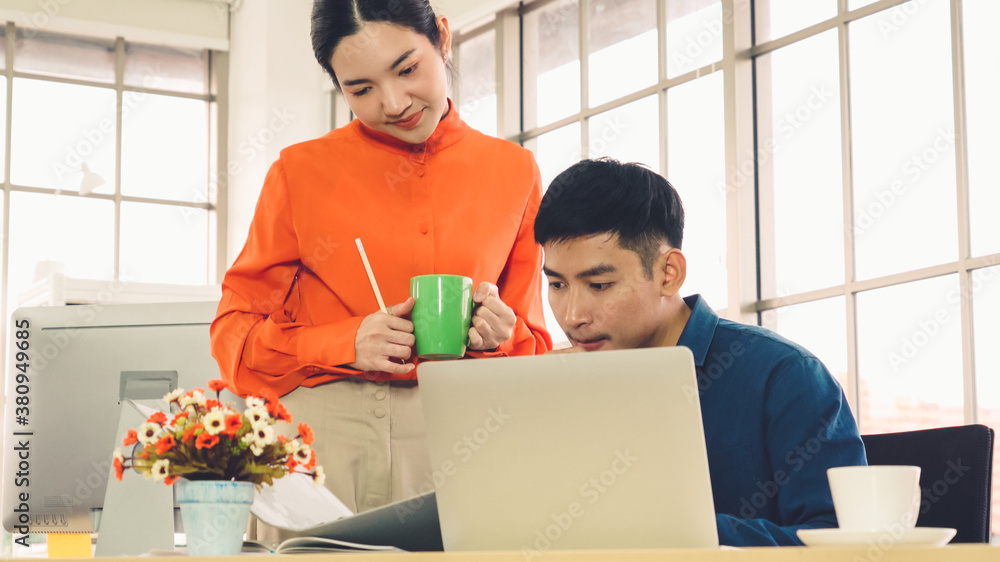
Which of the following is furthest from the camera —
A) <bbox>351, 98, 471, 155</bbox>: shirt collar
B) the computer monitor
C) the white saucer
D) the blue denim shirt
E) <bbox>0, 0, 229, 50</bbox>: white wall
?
<bbox>0, 0, 229, 50</bbox>: white wall

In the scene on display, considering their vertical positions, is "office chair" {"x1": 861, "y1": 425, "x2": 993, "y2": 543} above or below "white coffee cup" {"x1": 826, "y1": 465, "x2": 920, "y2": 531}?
below

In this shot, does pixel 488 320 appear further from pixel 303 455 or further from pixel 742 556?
pixel 742 556

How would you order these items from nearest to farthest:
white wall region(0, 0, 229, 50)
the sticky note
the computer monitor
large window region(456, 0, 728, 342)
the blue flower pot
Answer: the blue flower pot < the computer monitor < the sticky note < large window region(456, 0, 728, 342) < white wall region(0, 0, 229, 50)

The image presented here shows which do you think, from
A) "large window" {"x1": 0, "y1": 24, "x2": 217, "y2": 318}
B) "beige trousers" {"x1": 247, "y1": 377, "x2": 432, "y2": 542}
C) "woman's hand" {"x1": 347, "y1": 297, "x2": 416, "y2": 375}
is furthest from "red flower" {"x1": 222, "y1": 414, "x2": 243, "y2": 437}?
"large window" {"x1": 0, "y1": 24, "x2": 217, "y2": 318}

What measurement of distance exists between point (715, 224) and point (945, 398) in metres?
1.16

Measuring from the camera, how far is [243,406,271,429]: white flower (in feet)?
3.44

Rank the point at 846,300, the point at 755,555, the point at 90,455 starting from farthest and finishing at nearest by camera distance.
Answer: the point at 846,300 → the point at 90,455 → the point at 755,555

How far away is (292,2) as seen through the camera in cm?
631

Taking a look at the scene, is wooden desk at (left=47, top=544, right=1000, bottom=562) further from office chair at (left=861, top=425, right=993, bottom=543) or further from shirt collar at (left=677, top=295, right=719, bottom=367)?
office chair at (left=861, top=425, right=993, bottom=543)

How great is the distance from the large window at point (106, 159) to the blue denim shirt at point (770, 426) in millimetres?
5271

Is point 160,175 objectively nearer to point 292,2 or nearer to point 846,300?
point 292,2

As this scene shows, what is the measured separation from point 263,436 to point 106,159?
5827 millimetres

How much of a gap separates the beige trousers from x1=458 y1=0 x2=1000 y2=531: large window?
93.3 inches

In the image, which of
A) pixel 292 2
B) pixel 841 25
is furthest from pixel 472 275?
pixel 292 2
